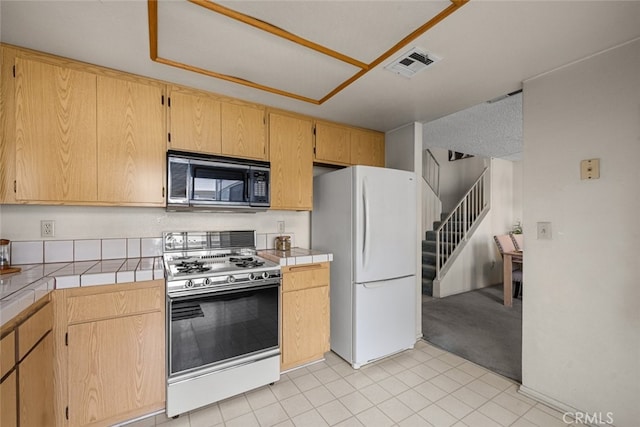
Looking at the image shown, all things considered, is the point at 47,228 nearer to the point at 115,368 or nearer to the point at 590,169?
the point at 115,368

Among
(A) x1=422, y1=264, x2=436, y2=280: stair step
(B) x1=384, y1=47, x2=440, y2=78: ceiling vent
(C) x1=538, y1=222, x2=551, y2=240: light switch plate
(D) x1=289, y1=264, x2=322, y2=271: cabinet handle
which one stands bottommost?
(A) x1=422, y1=264, x2=436, y2=280: stair step

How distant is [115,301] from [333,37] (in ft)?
6.53

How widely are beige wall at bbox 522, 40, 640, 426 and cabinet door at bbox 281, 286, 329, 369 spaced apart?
5.03ft

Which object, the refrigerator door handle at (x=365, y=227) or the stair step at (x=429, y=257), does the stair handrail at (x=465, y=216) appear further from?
the refrigerator door handle at (x=365, y=227)

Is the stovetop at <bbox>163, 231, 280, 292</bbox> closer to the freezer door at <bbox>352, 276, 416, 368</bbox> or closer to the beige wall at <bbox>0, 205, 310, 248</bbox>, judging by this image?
the beige wall at <bbox>0, 205, 310, 248</bbox>

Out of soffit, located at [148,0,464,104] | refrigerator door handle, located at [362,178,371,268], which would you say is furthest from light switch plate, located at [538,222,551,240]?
soffit, located at [148,0,464,104]

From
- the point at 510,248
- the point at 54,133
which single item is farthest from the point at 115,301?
the point at 510,248

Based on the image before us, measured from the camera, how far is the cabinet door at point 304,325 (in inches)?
87.0

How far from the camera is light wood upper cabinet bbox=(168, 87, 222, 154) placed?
2.07 metres

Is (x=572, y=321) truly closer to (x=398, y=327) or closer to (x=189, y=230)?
(x=398, y=327)

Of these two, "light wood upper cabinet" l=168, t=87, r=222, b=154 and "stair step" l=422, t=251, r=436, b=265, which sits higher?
"light wood upper cabinet" l=168, t=87, r=222, b=154

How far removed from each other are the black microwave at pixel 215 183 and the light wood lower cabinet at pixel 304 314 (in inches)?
27.2

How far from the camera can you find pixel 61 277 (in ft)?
4.89

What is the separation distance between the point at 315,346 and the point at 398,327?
0.80 meters
